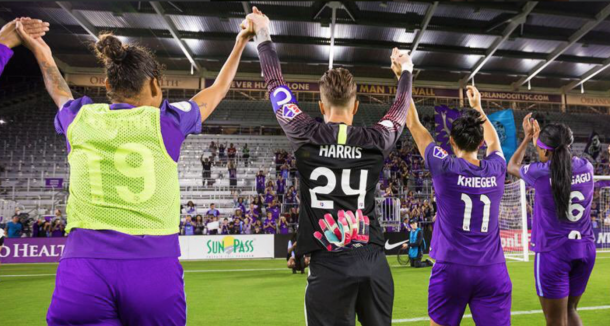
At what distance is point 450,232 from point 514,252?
15.2 m

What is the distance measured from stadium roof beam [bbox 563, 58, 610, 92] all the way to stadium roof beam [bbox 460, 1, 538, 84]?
851cm

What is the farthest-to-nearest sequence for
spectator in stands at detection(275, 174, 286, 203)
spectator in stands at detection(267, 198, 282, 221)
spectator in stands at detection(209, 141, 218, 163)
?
spectator in stands at detection(209, 141, 218, 163)
spectator in stands at detection(275, 174, 286, 203)
spectator in stands at detection(267, 198, 282, 221)

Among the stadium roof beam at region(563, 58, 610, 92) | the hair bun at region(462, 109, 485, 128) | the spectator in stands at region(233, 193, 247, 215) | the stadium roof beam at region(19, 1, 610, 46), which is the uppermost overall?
the stadium roof beam at region(19, 1, 610, 46)

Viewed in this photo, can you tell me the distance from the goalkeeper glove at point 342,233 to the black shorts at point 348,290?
0.04 meters

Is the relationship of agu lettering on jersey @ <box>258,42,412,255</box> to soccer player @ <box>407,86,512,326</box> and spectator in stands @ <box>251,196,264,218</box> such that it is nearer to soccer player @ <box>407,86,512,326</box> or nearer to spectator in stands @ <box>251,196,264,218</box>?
soccer player @ <box>407,86,512,326</box>

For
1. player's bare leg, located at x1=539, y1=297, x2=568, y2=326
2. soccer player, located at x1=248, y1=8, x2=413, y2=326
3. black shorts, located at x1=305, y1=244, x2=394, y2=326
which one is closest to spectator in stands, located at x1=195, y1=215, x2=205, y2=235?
player's bare leg, located at x1=539, y1=297, x2=568, y2=326

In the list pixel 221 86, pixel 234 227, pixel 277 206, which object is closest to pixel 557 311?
pixel 221 86

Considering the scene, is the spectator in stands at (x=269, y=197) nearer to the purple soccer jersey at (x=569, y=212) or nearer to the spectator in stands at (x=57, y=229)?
the spectator in stands at (x=57, y=229)

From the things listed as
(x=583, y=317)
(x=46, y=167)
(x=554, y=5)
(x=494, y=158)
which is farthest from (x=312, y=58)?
(x=494, y=158)

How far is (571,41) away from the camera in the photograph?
26.3 m

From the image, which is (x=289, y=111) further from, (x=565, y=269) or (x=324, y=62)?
(x=324, y=62)

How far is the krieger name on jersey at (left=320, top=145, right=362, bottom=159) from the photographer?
2.38 m

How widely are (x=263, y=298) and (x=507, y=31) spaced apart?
76.3 feet

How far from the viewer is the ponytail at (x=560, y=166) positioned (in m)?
3.91
